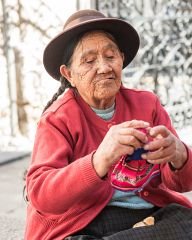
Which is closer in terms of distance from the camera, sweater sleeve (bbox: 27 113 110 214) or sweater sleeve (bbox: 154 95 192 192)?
sweater sleeve (bbox: 27 113 110 214)

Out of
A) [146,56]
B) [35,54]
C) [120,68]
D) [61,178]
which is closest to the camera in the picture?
[61,178]

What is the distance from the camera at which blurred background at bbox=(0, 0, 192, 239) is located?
523 cm

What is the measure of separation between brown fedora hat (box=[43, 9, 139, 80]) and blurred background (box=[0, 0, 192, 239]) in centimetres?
288

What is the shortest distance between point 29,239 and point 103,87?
2.26 ft

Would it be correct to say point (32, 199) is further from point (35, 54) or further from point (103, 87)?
point (35, 54)

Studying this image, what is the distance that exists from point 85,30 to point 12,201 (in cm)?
236

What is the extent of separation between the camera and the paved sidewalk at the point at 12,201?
3324 mm

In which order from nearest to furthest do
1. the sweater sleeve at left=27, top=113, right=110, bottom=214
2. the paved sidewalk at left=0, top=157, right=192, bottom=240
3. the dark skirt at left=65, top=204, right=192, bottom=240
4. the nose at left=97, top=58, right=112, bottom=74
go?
1. the sweater sleeve at left=27, top=113, right=110, bottom=214
2. the dark skirt at left=65, top=204, right=192, bottom=240
3. the nose at left=97, top=58, right=112, bottom=74
4. the paved sidewalk at left=0, top=157, right=192, bottom=240

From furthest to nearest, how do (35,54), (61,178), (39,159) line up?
(35,54) → (39,159) → (61,178)

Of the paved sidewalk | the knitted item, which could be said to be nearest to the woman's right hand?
the knitted item

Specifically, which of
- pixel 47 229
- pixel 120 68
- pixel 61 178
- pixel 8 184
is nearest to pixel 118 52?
pixel 120 68

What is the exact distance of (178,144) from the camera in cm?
169

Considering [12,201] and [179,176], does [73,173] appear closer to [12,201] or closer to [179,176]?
[179,176]

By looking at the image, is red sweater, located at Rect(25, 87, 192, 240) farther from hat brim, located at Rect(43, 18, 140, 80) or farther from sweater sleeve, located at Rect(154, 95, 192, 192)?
hat brim, located at Rect(43, 18, 140, 80)
